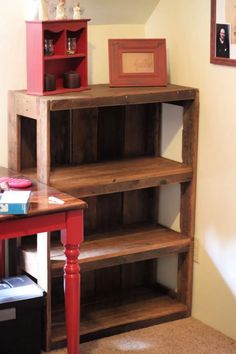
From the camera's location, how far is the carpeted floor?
3338 mm

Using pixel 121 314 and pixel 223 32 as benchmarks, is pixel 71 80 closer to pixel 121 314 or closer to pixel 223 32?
pixel 223 32

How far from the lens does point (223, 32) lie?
330 cm

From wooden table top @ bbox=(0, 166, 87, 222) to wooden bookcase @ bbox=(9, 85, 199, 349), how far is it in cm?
9

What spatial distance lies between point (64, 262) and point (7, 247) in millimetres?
334

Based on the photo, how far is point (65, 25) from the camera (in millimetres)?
3270

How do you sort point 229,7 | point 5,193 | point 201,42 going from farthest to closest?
point 201,42
point 229,7
point 5,193

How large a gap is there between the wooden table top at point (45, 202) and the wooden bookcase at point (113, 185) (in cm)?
9

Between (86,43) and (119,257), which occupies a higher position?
(86,43)

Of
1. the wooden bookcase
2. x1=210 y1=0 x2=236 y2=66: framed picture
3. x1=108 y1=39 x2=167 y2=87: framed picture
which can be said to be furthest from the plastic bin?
x1=210 y1=0 x2=236 y2=66: framed picture

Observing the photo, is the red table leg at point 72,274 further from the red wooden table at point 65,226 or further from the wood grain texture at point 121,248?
the wood grain texture at point 121,248

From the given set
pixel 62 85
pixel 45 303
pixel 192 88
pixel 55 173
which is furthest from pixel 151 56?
pixel 45 303

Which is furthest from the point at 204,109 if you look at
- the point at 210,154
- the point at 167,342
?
the point at 167,342

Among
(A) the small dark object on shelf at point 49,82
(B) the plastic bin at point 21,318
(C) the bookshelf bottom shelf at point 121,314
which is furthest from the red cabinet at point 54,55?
(C) the bookshelf bottom shelf at point 121,314

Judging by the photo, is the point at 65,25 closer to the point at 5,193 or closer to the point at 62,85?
the point at 62,85
